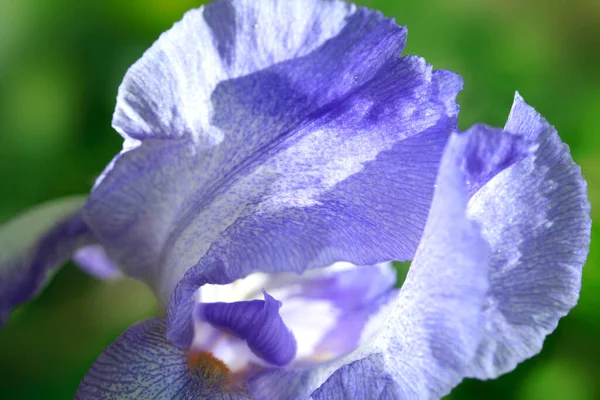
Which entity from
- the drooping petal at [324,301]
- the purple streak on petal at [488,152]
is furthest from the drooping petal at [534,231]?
the drooping petal at [324,301]

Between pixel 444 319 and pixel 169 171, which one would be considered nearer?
pixel 444 319

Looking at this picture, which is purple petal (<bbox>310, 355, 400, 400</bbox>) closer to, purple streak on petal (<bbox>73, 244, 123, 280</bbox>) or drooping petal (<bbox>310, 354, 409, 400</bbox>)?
drooping petal (<bbox>310, 354, 409, 400</bbox>)

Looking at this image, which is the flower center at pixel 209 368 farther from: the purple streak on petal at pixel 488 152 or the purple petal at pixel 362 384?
the purple streak on petal at pixel 488 152

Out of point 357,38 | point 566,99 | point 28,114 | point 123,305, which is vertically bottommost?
point 123,305

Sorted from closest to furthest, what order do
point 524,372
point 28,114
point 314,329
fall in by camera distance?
point 314,329, point 524,372, point 28,114

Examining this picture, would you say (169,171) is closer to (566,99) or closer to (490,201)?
(490,201)

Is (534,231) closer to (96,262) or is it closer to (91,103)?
(96,262)

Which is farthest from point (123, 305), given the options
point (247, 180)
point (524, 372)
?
point (247, 180)
